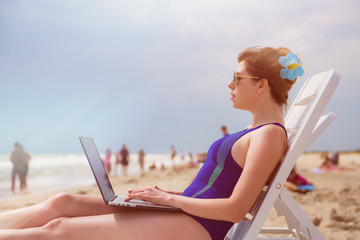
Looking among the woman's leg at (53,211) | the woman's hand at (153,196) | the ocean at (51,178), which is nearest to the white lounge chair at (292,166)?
the woman's hand at (153,196)

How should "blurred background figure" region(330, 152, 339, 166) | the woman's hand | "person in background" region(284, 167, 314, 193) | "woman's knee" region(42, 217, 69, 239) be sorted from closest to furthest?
"woman's knee" region(42, 217, 69, 239) < the woman's hand < "person in background" region(284, 167, 314, 193) < "blurred background figure" region(330, 152, 339, 166)

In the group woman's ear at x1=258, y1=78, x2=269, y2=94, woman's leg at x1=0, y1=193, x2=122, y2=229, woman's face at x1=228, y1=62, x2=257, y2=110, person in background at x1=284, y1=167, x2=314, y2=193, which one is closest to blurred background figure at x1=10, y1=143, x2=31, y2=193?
person in background at x1=284, y1=167, x2=314, y2=193

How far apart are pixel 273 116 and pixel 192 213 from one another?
690mm

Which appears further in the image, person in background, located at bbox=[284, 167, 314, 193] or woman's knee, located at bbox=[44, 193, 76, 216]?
person in background, located at bbox=[284, 167, 314, 193]

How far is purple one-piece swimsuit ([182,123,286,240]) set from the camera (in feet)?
6.34

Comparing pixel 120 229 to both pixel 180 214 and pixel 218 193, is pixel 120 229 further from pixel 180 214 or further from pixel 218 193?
pixel 218 193

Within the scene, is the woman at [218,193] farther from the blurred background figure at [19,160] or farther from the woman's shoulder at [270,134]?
the blurred background figure at [19,160]

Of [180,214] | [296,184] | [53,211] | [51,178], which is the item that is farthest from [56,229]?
[51,178]

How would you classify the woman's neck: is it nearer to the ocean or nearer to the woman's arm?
the woman's arm

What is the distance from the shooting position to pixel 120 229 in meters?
1.81

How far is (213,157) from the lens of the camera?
2.12 metres

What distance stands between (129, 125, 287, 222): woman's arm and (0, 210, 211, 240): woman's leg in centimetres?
8

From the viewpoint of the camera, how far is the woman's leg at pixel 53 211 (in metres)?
2.04

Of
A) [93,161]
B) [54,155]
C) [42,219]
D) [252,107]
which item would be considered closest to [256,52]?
[252,107]
